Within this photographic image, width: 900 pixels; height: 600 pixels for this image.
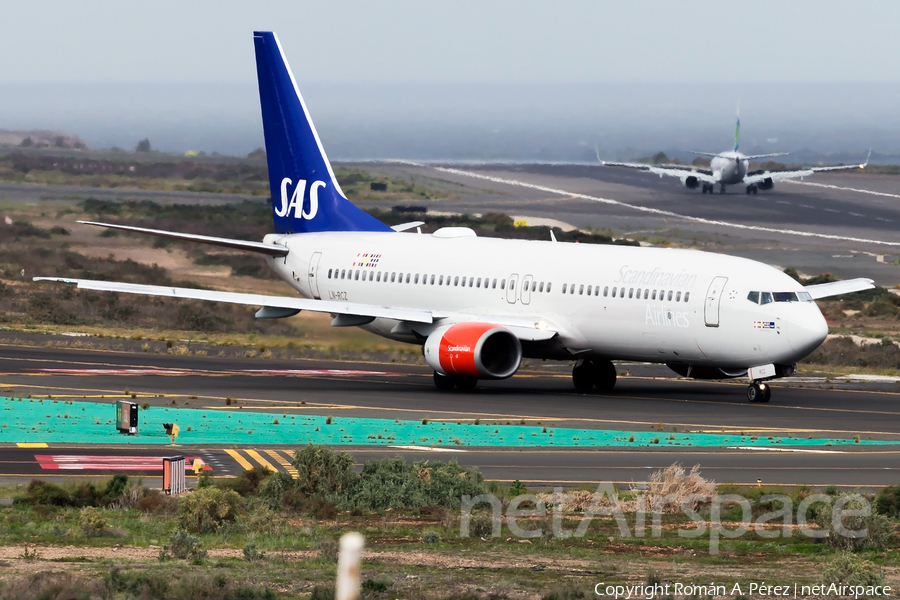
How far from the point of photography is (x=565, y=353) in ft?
144

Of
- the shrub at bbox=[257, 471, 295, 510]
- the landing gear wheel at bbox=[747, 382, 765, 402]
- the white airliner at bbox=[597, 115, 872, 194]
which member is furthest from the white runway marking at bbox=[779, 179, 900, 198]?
the shrub at bbox=[257, 471, 295, 510]

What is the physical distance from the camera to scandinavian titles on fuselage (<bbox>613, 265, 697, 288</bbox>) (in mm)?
40969

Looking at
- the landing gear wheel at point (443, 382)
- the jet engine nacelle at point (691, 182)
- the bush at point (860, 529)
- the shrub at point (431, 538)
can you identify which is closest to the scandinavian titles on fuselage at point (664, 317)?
the landing gear wheel at point (443, 382)

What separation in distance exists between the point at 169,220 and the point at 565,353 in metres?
42.7

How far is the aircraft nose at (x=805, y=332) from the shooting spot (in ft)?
128

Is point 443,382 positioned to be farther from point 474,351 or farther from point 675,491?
point 675,491

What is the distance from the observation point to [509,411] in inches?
1555

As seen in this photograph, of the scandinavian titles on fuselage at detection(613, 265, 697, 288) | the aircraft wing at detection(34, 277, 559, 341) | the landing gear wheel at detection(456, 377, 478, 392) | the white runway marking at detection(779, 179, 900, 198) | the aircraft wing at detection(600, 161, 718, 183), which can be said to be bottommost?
the landing gear wheel at detection(456, 377, 478, 392)

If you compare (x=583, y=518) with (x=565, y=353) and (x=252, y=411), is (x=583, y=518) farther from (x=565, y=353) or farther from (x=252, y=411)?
(x=565, y=353)

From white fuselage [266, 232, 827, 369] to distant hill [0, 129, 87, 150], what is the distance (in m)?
80.1

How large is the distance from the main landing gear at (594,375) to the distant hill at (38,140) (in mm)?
85855

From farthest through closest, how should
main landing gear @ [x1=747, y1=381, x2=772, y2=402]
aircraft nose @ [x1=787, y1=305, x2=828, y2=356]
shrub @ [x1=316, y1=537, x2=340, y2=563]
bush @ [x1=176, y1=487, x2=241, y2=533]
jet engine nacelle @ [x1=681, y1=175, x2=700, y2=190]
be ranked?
jet engine nacelle @ [x1=681, y1=175, x2=700, y2=190] → main landing gear @ [x1=747, y1=381, x2=772, y2=402] → aircraft nose @ [x1=787, y1=305, x2=828, y2=356] → bush @ [x1=176, y1=487, x2=241, y2=533] → shrub @ [x1=316, y1=537, x2=340, y2=563]

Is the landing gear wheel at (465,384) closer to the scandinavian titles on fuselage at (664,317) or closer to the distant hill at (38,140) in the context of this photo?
the scandinavian titles on fuselage at (664,317)

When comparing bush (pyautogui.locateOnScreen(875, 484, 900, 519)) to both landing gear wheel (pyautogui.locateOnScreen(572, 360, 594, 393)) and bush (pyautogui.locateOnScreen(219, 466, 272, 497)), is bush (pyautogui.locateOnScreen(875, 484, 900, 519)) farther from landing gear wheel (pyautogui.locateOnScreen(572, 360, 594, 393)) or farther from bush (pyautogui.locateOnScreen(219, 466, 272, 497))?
landing gear wheel (pyautogui.locateOnScreen(572, 360, 594, 393))
